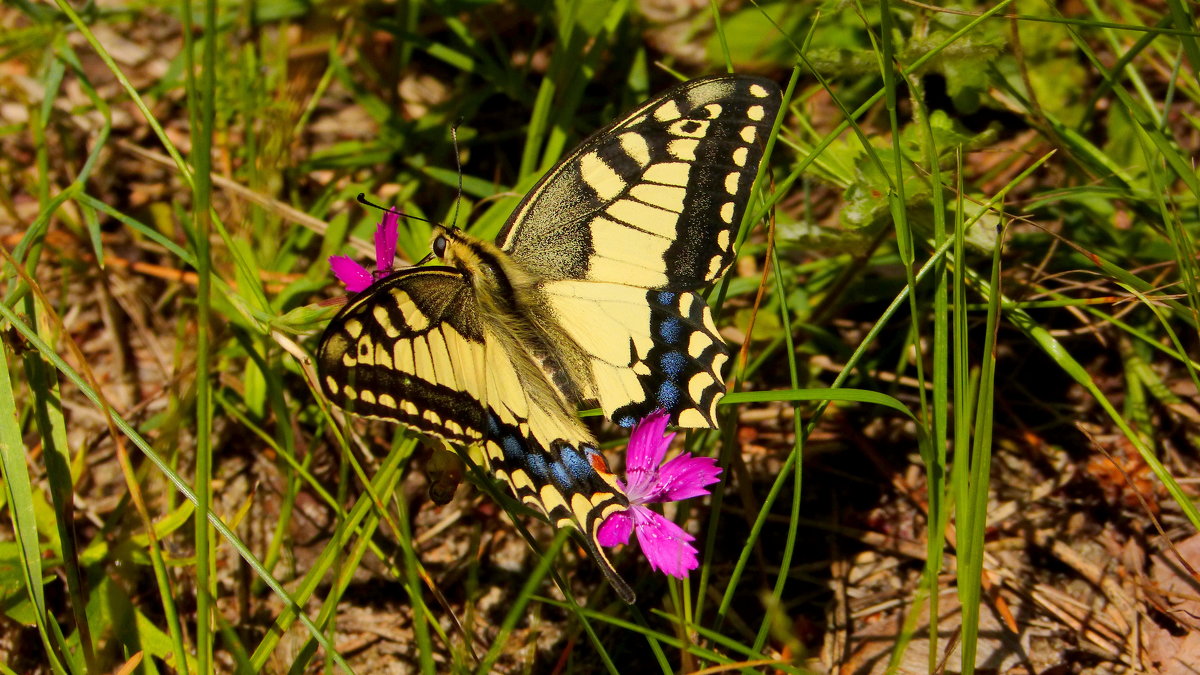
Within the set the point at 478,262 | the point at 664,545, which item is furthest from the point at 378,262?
the point at 664,545

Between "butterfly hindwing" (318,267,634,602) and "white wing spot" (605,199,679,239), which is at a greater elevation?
"white wing spot" (605,199,679,239)

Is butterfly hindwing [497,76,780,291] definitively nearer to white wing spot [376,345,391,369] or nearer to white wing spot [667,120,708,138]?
white wing spot [667,120,708,138]

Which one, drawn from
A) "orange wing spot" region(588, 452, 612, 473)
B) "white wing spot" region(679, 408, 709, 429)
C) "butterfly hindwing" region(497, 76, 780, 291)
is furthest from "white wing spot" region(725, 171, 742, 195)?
"orange wing spot" region(588, 452, 612, 473)

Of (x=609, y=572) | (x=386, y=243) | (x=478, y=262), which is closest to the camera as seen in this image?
(x=609, y=572)

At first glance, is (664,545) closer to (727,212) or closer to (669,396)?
(669,396)

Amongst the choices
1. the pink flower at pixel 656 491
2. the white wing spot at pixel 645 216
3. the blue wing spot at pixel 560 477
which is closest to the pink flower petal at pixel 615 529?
the pink flower at pixel 656 491

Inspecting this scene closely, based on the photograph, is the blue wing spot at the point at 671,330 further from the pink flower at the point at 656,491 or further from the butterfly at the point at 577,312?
the pink flower at the point at 656,491

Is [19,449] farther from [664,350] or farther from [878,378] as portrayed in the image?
[878,378]
